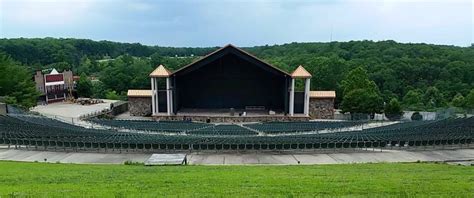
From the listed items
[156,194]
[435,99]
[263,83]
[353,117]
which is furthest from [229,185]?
[435,99]

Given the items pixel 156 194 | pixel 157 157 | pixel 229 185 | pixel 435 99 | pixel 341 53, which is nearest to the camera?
pixel 156 194

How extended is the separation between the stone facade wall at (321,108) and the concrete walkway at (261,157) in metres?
20.2

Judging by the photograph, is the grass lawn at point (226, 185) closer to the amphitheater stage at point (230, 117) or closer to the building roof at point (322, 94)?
the amphitheater stage at point (230, 117)

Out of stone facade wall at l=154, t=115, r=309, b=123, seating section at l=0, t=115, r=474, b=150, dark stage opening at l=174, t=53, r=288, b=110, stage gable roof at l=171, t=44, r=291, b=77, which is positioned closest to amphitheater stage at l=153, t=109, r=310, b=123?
stone facade wall at l=154, t=115, r=309, b=123

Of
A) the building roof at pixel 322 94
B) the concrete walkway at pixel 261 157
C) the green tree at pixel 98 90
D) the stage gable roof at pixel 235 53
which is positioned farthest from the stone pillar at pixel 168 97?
the green tree at pixel 98 90

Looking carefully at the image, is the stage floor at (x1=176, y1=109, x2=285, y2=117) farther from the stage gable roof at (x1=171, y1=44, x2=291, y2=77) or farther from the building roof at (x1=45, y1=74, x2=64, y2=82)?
the building roof at (x1=45, y1=74, x2=64, y2=82)

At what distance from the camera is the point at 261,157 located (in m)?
22.0

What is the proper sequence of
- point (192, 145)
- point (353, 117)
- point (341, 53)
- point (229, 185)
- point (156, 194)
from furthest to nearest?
point (341, 53) → point (353, 117) → point (192, 145) → point (229, 185) → point (156, 194)

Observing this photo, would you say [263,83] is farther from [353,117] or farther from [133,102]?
[133,102]

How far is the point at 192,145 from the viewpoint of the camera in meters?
23.4

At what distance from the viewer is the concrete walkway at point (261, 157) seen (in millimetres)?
20953

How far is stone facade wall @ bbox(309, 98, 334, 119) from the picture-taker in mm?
43656

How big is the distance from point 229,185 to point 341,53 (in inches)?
3953

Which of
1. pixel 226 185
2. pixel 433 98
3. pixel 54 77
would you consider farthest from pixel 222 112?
pixel 433 98
